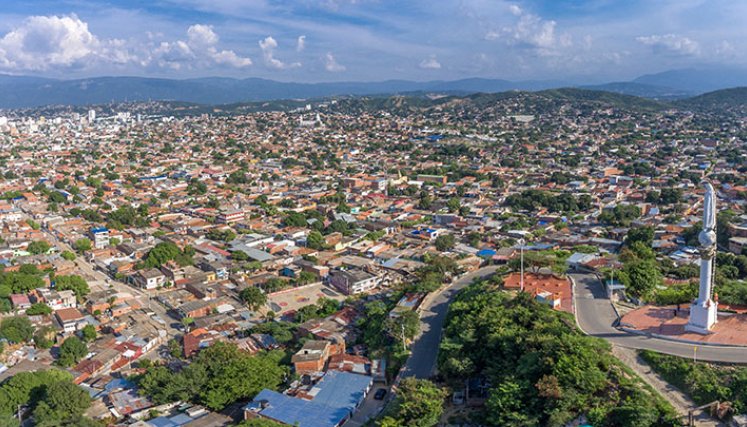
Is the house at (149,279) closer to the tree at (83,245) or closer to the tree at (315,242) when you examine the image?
the tree at (83,245)

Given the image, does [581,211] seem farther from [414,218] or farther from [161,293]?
[161,293]

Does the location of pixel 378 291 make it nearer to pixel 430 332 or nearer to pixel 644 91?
pixel 430 332

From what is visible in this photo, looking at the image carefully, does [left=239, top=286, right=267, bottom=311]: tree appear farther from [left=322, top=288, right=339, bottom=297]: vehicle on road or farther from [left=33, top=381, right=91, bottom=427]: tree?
[left=33, top=381, right=91, bottom=427]: tree

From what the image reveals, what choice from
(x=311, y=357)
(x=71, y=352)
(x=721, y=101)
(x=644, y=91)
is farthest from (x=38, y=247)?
(x=644, y=91)

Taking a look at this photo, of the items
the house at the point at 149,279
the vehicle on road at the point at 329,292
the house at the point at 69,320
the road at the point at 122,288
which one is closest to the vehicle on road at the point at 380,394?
the road at the point at 122,288

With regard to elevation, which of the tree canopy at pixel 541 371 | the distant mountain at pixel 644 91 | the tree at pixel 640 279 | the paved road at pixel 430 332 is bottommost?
the paved road at pixel 430 332

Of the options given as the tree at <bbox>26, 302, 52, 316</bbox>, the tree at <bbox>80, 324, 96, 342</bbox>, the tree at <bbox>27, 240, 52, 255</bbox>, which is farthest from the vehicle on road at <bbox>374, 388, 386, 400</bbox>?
the tree at <bbox>27, 240, 52, 255</bbox>
